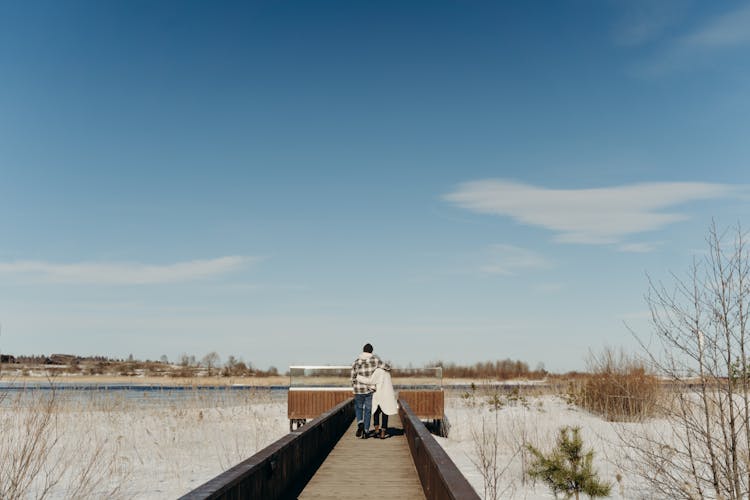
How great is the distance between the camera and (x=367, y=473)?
9.74 m

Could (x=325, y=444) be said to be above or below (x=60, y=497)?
above

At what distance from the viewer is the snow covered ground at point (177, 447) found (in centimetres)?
1227

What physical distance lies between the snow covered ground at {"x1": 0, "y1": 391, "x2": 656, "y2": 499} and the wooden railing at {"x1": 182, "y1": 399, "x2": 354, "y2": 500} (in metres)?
2.53

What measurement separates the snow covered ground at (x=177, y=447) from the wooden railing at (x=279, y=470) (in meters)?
2.53

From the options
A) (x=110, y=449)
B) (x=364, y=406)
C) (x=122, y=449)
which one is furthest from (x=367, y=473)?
(x=122, y=449)

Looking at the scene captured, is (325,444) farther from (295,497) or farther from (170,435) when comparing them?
(170,435)

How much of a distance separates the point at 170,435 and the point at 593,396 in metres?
16.0

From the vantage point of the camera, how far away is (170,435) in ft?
73.4

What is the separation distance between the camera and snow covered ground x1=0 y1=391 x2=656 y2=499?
12273 mm

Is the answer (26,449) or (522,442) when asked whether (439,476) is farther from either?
(522,442)

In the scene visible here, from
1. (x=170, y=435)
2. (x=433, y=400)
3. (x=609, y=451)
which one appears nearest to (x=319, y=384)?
(x=433, y=400)

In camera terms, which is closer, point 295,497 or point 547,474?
point 295,497

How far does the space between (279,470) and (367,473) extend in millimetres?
2473

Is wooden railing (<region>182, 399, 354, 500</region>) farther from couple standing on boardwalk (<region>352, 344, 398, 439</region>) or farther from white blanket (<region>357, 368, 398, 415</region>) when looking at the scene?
white blanket (<region>357, 368, 398, 415</region>)
